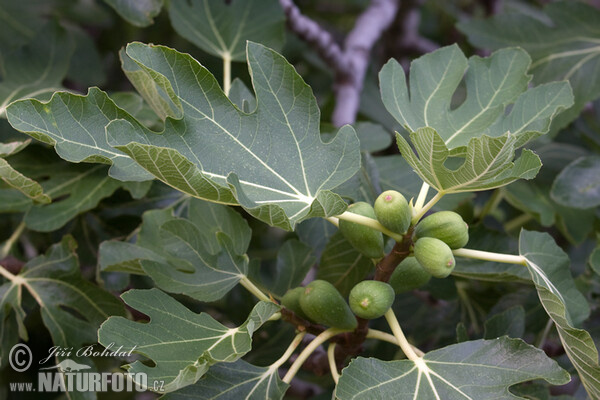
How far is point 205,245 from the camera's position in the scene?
0.92 metres

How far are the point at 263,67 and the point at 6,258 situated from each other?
636 millimetres

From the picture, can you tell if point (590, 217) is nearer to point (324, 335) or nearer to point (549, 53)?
point (549, 53)

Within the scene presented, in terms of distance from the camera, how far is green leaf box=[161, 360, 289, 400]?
2.67 feet

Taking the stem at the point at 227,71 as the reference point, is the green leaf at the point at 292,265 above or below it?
below

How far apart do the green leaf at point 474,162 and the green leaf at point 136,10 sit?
66 centimetres

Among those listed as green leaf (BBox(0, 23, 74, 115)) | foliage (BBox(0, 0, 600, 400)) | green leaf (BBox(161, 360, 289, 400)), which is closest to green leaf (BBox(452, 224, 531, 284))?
foliage (BBox(0, 0, 600, 400))

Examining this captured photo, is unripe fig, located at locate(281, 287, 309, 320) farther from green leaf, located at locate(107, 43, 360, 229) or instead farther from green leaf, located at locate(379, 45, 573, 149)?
green leaf, located at locate(379, 45, 573, 149)

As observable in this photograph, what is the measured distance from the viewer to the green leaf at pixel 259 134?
77cm

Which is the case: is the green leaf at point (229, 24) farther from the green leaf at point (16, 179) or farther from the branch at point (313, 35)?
the green leaf at point (16, 179)

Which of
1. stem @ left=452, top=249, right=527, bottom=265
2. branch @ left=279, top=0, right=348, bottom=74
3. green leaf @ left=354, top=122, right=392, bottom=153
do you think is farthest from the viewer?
branch @ left=279, top=0, right=348, bottom=74

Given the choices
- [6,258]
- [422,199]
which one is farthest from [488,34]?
[6,258]

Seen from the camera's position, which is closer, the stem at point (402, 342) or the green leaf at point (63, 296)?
the stem at point (402, 342)

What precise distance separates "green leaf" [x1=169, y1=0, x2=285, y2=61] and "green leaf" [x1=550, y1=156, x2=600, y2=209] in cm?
66

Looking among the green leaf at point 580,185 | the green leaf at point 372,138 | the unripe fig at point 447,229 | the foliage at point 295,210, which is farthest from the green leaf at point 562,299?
the green leaf at point 372,138
